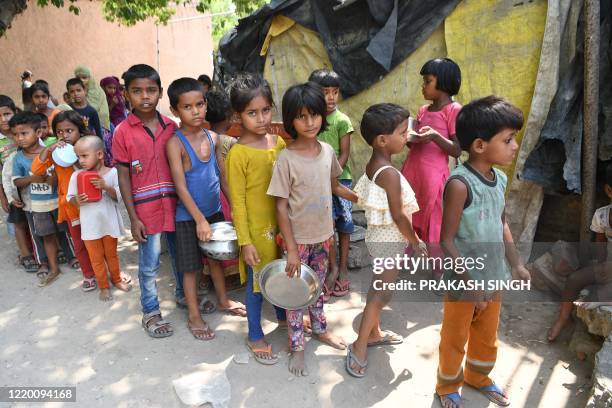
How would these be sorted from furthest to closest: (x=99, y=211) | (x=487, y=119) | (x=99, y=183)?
(x=99, y=211)
(x=99, y=183)
(x=487, y=119)

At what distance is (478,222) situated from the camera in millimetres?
1957

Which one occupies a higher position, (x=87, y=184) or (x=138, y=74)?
(x=138, y=74)

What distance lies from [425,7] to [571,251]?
2.33 metres

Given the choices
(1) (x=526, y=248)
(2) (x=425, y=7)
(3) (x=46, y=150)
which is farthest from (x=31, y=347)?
(2) (x=425, y=7)

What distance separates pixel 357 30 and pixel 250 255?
2934 millimetres

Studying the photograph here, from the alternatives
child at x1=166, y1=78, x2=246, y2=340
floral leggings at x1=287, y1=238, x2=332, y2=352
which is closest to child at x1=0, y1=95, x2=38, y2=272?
child at x1=166, y1=78, x2=246, y2=340

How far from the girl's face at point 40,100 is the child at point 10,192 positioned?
2.07ft

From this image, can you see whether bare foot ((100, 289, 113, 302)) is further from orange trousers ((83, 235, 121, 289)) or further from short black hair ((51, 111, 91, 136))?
short black hair ((51, 111, 91, 136))

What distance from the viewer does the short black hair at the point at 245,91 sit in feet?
7.44

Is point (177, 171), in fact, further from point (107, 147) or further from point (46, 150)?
point (107, 147)

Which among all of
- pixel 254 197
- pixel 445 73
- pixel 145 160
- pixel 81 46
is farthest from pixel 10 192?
pixel 81 46

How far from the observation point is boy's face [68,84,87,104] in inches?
190

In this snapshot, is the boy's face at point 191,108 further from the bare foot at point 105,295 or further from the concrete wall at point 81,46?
the concrete wall at point 81,46

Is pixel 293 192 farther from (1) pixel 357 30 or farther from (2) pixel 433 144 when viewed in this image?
(1) pixel 357 30
